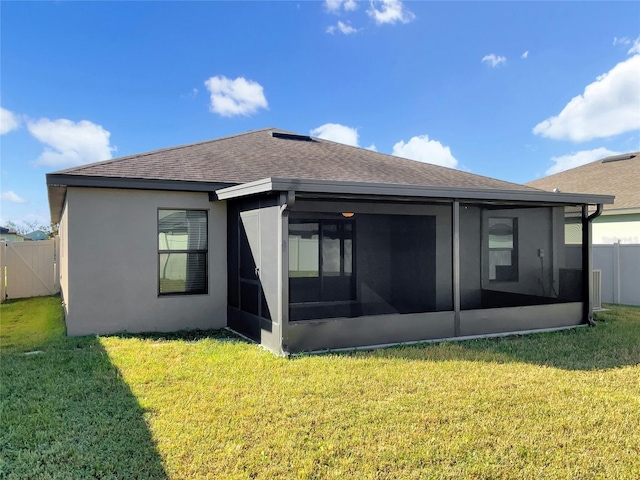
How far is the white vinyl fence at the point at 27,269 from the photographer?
43.2 ft

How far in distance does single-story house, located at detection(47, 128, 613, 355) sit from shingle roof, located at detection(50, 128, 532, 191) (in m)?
0.06

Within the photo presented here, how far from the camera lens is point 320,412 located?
13.8 ft

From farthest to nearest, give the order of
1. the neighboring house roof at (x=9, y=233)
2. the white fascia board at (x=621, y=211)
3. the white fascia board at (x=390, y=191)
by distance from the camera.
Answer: the neighboring house roof at (x=9, y=233), the white fascia board at (x=621, y=211), the white fascia board at (x=390, y=191)

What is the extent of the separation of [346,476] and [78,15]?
1444cm

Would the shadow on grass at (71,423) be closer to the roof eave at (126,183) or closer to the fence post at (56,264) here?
the roof eave at (126,183)

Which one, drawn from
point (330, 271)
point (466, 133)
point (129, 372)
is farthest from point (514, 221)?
point (466, 133)

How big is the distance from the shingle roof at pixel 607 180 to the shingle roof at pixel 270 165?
4.62 m

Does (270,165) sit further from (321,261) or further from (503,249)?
(503,249)

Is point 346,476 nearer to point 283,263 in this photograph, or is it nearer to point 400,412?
point 400,412

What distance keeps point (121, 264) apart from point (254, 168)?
3.17 metres

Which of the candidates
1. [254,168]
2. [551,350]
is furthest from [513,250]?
[254,168]

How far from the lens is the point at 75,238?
7598mm

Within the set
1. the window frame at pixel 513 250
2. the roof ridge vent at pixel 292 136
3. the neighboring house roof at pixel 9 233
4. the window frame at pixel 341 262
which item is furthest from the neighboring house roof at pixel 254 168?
the neighboring house roof at pixel 9 233

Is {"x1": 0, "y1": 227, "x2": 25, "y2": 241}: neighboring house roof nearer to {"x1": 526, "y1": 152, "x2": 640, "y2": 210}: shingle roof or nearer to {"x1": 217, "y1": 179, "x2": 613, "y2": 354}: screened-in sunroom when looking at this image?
{"x1": 217, "y1": 179, "x2": 613, "y2": 354}: screened-in sunroom
